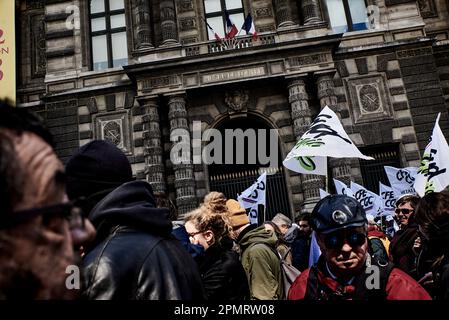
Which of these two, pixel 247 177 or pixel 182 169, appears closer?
pixel 182 169

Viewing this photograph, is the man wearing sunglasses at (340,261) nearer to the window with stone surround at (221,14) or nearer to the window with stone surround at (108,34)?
the window with stone surround at (221,14)

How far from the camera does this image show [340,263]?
2.74 meters

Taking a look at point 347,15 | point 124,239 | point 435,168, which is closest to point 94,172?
point 124,239

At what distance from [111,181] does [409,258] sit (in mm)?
3420

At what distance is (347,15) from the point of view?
1580cm

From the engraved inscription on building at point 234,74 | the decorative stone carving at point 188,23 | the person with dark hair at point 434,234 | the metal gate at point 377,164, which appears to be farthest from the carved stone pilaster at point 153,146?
the person with dark hair at point 434,234

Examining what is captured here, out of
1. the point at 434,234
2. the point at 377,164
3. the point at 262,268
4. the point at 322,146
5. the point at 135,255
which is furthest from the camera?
the point at 377,164

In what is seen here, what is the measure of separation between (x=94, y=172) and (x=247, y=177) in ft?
40.0

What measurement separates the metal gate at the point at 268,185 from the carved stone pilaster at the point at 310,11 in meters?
5.15

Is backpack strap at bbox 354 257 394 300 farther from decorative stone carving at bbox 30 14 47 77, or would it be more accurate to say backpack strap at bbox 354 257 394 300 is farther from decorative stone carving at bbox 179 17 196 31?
decorative stone carving at bbox 30 14 47 77

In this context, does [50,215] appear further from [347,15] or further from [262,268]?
[347,15]
